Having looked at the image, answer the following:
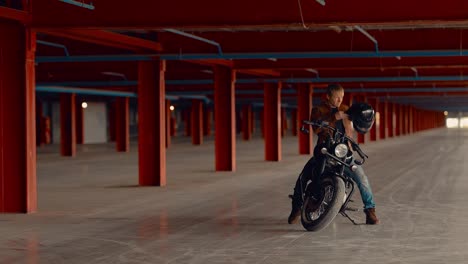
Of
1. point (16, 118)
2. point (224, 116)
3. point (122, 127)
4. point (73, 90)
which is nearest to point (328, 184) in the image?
point (16, 118)

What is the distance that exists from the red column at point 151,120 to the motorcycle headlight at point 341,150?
976 centimetres

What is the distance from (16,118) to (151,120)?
6.36 m

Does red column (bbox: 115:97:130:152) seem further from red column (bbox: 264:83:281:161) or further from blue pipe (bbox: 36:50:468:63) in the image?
blue pipe (bbox: 36:50:468:63)

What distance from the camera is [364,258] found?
9.76 meters

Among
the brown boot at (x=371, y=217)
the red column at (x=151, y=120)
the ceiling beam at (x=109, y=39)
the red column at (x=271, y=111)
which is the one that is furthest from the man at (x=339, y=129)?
the red column at (x=271, y=111)

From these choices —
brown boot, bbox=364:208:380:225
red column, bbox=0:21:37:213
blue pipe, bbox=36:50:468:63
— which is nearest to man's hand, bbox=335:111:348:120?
brown boot, bbox=364:208:380:225

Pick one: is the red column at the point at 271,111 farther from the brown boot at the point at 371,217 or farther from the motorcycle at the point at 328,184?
the motorcycle at the point at 328,184

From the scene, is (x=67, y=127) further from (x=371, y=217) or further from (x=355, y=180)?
(x=355, y=180)

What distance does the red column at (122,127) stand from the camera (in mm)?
44250

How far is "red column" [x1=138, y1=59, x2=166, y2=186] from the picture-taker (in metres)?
21.2

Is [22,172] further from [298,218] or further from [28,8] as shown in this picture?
[298,218]

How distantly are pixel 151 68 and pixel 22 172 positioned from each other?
22.2 ft

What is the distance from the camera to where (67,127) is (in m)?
40.7

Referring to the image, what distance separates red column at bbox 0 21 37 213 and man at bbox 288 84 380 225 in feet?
16.9
